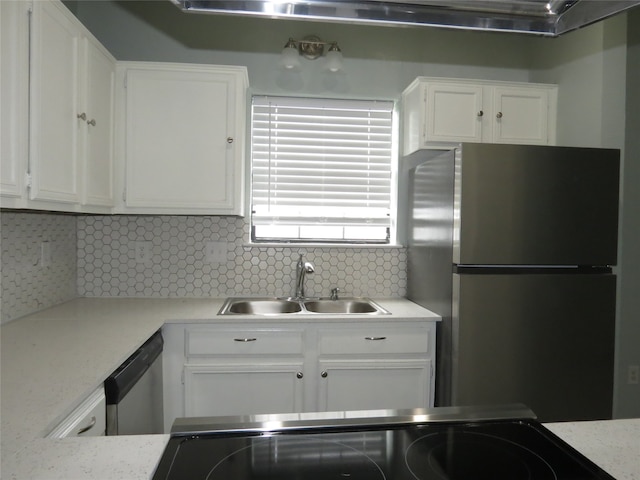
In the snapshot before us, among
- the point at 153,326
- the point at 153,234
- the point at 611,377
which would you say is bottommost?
the point at 611,377

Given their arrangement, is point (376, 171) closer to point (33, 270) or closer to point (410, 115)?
point (410, 115)

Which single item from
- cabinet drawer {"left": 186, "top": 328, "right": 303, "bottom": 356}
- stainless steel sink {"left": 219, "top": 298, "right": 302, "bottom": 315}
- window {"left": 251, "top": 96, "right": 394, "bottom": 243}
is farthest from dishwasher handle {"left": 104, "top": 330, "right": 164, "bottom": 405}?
window {"left": 251, "top": 96, "right": 394, "bottom": 243}

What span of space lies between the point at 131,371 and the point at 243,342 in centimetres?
70

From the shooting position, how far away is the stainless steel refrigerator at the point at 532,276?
6.44ft

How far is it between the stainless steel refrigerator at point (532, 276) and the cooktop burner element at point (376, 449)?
1088 millimetres

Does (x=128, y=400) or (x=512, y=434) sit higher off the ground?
(x=512, y=434)

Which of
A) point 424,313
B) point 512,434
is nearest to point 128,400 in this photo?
point 512,434

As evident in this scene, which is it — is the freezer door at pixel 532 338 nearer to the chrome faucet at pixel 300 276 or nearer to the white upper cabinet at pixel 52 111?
the chrome faucet at pixel 300 276

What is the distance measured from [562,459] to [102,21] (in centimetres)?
313

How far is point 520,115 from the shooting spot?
256 cm

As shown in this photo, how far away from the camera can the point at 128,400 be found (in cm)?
145

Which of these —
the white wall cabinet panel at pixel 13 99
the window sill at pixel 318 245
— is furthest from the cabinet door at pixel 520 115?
the white wall cabinet panel at pixel 13 99

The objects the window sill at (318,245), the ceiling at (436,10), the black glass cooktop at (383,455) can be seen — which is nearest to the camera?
the black glass cooktop at (383,455)

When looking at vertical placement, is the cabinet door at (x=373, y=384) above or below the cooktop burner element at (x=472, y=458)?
below
